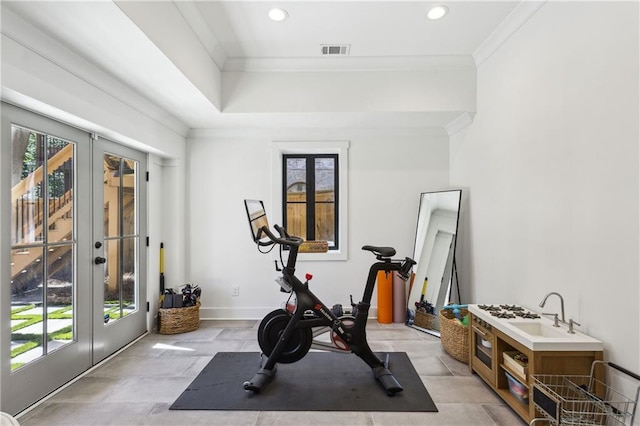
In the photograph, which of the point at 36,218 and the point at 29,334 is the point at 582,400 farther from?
the point at 36,218

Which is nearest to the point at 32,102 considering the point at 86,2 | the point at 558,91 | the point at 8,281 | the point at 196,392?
the point at 86,2

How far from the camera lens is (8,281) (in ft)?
6.37

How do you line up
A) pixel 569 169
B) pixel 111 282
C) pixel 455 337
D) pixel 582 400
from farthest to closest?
pixel 111 282, pixel 455 337, pixel 569 169, pixel 582 400

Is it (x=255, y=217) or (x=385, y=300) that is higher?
(x=255, y=217)

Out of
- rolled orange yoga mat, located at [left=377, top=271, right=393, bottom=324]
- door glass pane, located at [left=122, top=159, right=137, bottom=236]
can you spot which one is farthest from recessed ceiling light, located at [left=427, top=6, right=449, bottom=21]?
door glass pane, located at [left=122, top=159, right=137, bottom=236]

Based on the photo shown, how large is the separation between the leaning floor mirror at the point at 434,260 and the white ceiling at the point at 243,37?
0.97 m

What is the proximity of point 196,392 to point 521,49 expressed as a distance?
3653 millimetres

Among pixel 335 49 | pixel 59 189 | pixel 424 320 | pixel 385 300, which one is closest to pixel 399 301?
pixel 385 300

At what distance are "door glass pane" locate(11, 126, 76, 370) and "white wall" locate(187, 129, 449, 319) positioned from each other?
164 centimetres

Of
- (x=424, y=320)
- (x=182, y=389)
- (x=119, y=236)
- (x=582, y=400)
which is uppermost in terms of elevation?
(x=119, y=236)

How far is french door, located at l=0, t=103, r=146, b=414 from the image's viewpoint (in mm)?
1982

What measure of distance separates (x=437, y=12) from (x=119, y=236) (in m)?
3.47

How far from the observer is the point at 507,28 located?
2.68 m

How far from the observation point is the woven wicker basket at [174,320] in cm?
350
